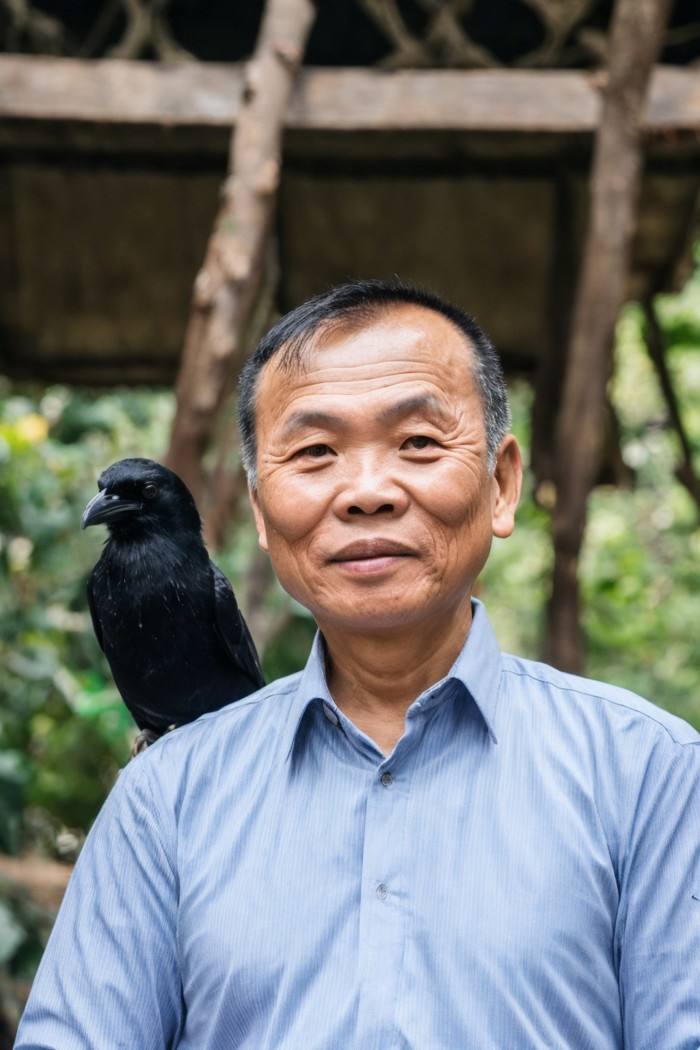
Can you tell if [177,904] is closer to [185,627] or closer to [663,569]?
[185,627]

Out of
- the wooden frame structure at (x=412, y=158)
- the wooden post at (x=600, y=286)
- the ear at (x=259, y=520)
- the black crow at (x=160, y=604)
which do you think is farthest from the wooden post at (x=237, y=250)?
the ear at (x=259, y=520)

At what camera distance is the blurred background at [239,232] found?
3.78 meters

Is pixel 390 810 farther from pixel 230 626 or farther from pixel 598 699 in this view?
pixel 230 626

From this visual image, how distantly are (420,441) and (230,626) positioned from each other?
76 centimetres

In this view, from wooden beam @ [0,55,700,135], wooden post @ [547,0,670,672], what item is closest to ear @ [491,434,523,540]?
wooden post @ [547,0,670,672]

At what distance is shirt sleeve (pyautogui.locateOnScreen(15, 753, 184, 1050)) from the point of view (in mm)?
1670

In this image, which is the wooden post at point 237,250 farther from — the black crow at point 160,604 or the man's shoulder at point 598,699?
the man's shoulder at point 598,699

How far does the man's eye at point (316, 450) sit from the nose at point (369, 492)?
0.05m

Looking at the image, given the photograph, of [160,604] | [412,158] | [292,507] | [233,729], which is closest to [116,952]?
[233,729]

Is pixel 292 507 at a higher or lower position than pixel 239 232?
lower

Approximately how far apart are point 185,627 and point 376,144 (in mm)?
2257

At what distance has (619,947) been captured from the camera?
1.61 meters

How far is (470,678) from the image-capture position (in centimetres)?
175

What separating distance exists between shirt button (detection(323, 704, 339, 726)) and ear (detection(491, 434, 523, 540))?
1.11ft
